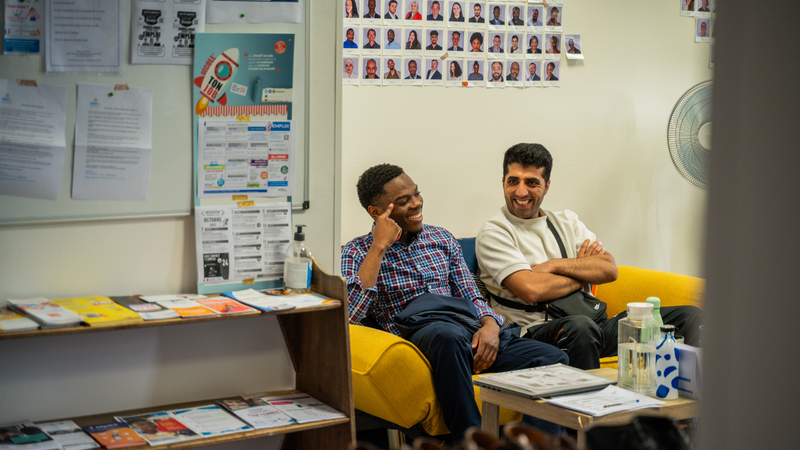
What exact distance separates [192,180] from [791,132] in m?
1.83

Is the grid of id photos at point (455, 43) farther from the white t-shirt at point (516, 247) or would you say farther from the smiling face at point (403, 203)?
the white t-shirt at point (516, 247)

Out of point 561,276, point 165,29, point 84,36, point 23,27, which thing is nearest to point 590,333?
point 561,276

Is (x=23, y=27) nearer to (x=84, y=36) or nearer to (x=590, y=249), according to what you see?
(x=84, y=36)

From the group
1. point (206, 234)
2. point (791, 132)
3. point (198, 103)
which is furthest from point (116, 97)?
point (791, 132)

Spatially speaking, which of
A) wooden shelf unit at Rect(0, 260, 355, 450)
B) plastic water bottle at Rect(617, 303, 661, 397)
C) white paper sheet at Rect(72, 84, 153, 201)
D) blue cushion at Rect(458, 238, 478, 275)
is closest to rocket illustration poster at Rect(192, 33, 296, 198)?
white paper sheet at Rect(72, 84, 153, 201)

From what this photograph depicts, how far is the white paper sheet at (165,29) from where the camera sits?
1.97 metres

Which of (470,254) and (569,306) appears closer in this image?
(569,306)

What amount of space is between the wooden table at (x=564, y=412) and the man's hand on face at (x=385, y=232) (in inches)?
29.7

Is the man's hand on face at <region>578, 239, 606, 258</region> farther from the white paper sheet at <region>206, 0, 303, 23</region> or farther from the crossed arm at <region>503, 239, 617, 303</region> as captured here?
the white paper sheet at <region>206, 0, 303, 23</region>

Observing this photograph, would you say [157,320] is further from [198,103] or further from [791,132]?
[791,132]

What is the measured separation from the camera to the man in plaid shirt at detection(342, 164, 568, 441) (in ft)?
8.22

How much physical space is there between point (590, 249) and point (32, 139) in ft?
7.79

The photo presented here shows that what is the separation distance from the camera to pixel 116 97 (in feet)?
6.41

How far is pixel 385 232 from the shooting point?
2.79m
